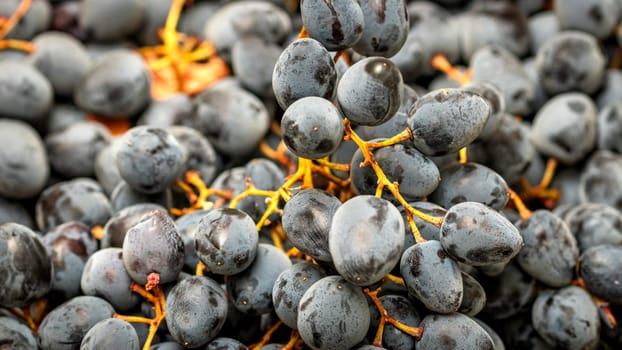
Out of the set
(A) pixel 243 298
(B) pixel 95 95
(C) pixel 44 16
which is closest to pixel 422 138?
(A) pixel 243 298

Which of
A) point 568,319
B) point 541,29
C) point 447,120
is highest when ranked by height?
point 447,120

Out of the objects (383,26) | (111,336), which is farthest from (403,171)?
(111,336)

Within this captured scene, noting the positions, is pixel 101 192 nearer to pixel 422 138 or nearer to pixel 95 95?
pixel 95 95

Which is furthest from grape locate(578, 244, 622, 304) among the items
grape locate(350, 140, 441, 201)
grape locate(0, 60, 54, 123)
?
grape locate(0, 60, 54, 123)

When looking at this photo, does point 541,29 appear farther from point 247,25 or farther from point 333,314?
point 333,314

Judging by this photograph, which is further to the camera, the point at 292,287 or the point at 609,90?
the point at 609,90
